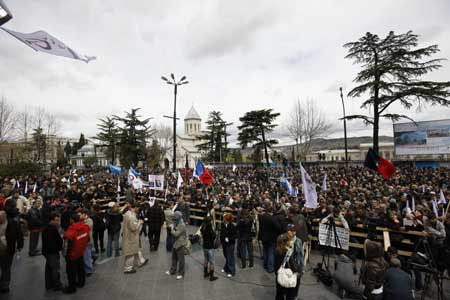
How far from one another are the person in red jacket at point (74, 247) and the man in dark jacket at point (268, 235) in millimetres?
4177

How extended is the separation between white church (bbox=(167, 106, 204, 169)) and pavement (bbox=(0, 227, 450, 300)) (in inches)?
2128

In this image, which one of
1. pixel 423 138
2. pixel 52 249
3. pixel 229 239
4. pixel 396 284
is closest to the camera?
pixel 396 284

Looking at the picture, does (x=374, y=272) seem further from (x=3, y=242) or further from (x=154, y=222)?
(x=3, y=242)

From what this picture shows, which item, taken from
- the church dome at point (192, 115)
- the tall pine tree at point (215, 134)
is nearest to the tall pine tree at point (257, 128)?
the tall pine tree at point (215, 134)

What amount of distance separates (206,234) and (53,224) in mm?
3322

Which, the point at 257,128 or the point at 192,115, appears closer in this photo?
the point at 257,128

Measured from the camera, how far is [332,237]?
5.83 metres

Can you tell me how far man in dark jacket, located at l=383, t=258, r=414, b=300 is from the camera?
318 cm

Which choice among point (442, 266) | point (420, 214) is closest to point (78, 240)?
point (442, 266)

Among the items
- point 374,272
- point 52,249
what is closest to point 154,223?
point 52,249

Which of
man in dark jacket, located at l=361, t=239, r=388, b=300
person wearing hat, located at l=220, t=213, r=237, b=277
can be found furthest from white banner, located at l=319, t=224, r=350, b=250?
person wearing hat, located at l=220, t=213, r=237, b=277

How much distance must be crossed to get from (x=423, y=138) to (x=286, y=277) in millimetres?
30916

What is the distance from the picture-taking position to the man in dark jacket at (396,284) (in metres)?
3.18

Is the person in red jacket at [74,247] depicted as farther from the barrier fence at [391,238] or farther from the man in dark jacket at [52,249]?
the barrier fence at [391,238]
